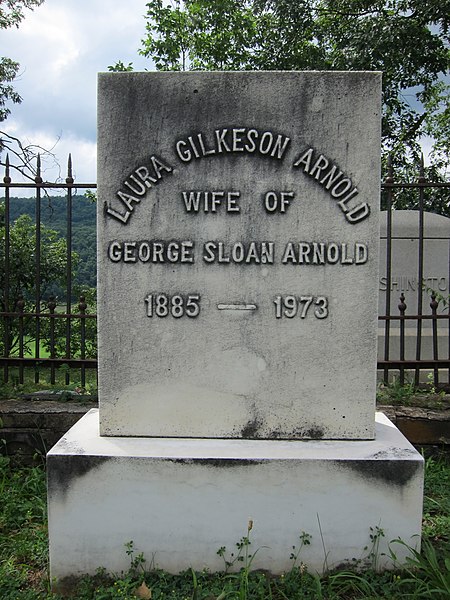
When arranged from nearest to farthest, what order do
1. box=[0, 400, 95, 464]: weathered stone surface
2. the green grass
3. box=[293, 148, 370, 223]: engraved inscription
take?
the green grass
box=[293, 148, 370, 223]: engraved inscription
box=[0, 400, 95, 464]: weathered stone surface

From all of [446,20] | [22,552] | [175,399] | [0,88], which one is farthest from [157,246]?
[446,20]

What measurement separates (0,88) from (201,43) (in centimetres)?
443

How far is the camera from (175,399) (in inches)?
107

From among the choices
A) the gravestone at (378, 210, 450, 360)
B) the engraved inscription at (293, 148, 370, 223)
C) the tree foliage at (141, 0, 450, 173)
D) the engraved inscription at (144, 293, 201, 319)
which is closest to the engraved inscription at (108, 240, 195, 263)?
the engraved inscription at (144, 293, 201, 319)

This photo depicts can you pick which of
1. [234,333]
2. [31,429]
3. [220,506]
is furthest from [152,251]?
[31,429]

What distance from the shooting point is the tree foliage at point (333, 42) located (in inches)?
398

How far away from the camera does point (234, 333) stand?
2688mm

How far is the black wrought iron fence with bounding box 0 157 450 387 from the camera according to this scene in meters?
4.13

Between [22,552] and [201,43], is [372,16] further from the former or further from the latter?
[22,552]

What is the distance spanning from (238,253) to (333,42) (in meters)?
10.7

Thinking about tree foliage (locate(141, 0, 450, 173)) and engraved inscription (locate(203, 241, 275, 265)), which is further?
tree foliage (locate(141, 0, 450, 173))

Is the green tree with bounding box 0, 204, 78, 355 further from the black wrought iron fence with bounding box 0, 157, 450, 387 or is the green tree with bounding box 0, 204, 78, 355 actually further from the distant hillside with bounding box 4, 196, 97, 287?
the distant hillside with bounding box 4, 196, 97, 287

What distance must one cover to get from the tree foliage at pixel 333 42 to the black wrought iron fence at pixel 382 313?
508cm

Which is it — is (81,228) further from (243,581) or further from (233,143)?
(243,581)
